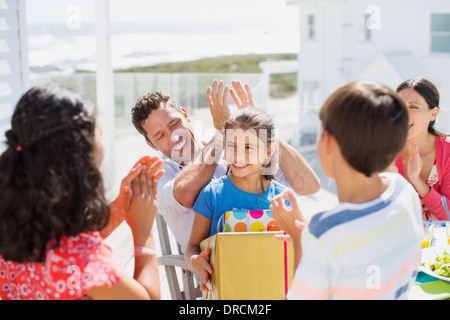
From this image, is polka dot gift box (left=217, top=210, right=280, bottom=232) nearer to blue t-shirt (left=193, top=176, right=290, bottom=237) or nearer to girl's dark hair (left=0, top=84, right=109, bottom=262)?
blue t-shirt (left=193, top=176, right=290, bottom=237)

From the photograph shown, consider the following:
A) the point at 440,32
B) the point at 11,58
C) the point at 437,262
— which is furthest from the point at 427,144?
the point at 440,32

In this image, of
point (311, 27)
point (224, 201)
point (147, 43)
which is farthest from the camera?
point (147, 43)

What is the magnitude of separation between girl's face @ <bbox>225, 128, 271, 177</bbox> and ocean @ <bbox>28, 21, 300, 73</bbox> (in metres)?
2.22

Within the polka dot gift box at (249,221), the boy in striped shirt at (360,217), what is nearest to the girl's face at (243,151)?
the polka dot gift box at (249,221)

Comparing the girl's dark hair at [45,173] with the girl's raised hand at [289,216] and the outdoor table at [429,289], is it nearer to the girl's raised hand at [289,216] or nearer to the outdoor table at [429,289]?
the girl's raised hand at [289,216]

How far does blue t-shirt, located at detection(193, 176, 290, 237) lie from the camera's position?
1824mm

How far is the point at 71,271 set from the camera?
113 centimetres

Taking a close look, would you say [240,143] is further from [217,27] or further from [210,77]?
[217,27]

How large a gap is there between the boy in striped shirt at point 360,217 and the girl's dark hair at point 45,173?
55 cm

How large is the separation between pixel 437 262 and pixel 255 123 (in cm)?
84

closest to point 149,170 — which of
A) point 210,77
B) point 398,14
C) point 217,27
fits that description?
point 210,77

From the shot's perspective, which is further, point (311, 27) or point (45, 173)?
point (311, 27)

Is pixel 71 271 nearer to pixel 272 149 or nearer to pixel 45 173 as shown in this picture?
pixel 45 173
